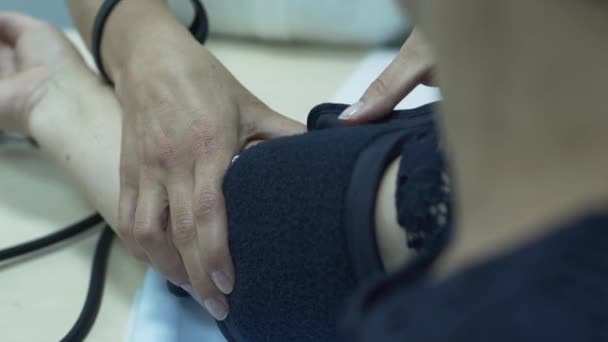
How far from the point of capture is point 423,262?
23 cm

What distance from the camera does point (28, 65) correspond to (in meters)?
0.69

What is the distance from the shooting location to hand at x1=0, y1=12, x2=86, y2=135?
665mm

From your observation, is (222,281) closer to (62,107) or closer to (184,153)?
(184,153)

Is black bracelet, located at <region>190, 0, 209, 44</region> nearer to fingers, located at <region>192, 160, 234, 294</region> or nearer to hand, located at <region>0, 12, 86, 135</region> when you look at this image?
hand, located at <region>0, 12, 86, 135</region>

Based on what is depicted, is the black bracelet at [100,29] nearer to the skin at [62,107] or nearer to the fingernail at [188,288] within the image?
the skin at [62,107]

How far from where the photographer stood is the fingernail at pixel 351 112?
47 centimetres

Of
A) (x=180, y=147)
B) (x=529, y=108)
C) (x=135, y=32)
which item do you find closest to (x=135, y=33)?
(x=135, y=32)

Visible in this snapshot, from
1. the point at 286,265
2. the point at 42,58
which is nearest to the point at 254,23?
the point at 42,58

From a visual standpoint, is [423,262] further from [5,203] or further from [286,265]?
[5,203]

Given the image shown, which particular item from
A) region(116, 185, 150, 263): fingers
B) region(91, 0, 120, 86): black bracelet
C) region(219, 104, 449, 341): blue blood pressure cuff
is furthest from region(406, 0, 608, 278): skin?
region(91, 0, 120, 86): black bracelet

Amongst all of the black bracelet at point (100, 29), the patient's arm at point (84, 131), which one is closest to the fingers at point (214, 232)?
the patient's arm at point (84, 131)

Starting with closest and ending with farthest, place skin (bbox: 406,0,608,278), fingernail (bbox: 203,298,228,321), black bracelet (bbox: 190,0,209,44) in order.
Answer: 1. skin (bbox: 406,0,608,278)
2. fingernail (bbox: 203,298,228,321)
3. black bracelet (bbox: 190,0,209,44)

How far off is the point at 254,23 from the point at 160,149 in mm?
350

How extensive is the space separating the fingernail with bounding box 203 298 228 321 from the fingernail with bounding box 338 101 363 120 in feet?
0.47
